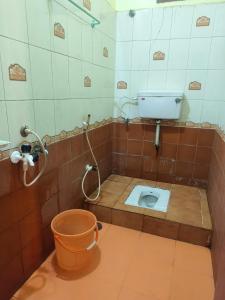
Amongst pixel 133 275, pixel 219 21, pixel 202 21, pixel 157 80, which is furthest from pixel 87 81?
pixel 133 275

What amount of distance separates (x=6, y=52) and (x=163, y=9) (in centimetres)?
169

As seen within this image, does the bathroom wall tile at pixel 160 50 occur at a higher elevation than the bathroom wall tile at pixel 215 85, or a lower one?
higher

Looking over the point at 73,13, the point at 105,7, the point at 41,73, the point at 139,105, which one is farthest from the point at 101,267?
the point at 105,7

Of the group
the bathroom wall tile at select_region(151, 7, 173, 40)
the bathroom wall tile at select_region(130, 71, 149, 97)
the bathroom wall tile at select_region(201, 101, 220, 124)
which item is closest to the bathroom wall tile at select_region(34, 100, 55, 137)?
the bathroom wall tile at select_region(130, 71, 149, 97)

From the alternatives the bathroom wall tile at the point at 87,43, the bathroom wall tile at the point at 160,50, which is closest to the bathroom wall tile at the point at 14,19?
the bathroom wall tile at the point at 87,43

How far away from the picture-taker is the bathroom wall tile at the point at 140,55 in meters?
2.18

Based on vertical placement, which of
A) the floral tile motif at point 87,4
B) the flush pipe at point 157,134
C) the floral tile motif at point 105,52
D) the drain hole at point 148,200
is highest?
the floral tile motif at point 87,4

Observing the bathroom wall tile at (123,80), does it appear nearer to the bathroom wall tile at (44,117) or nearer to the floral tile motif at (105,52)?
the floral tile motif at (105,52)

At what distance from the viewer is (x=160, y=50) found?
→ 2137 mm

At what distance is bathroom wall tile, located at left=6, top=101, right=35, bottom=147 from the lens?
3.56 feet

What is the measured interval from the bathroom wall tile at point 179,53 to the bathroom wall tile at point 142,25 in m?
0.27

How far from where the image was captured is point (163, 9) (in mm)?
2031

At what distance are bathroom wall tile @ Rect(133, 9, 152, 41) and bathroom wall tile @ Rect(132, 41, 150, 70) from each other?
0.06 m

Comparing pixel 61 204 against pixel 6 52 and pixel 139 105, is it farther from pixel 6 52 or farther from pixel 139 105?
pixel 139 105
